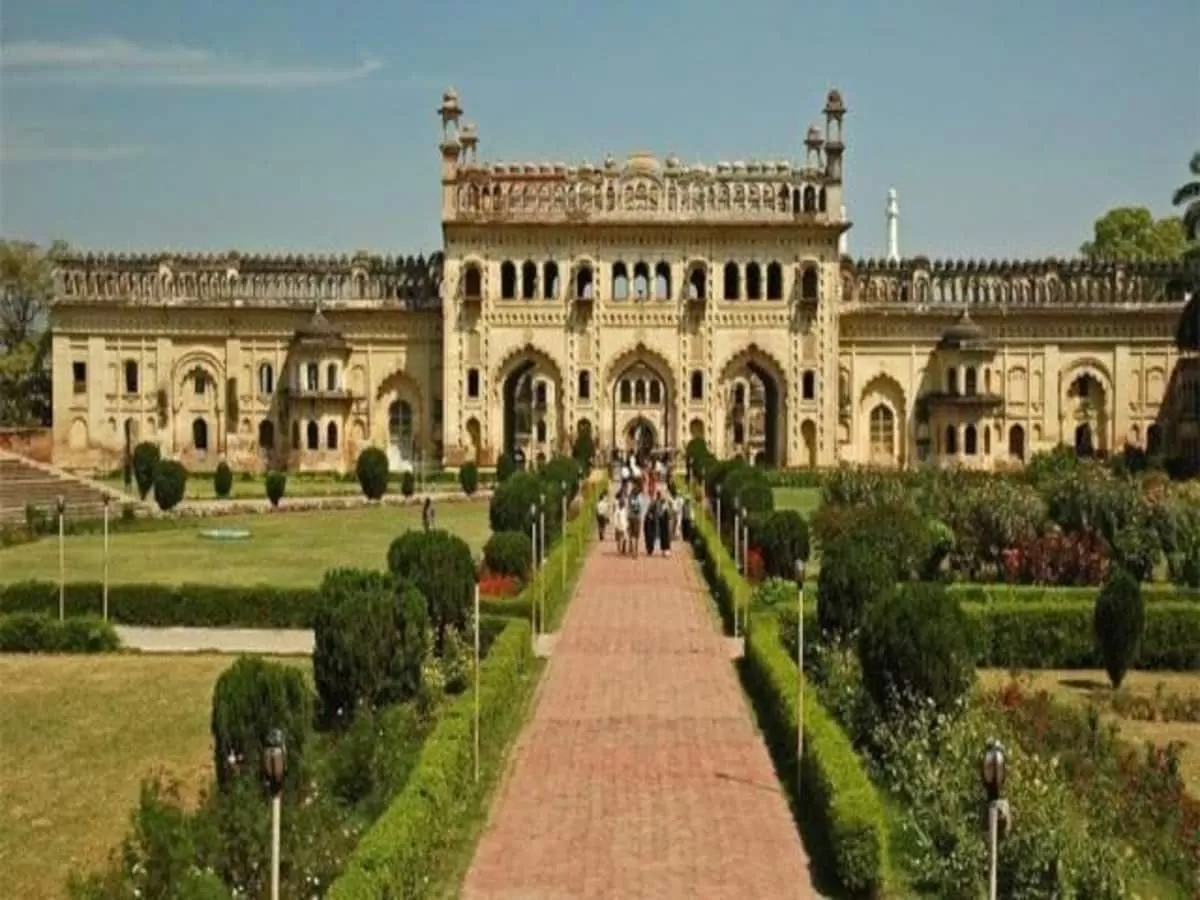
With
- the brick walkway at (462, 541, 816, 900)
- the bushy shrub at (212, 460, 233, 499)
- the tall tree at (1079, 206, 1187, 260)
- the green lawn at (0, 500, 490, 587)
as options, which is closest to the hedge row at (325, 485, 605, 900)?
the brick walkway at (462, 541, 816, 900)

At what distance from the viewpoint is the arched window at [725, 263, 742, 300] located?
46.7 metres

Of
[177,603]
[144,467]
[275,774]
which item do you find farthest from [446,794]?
[144,467]

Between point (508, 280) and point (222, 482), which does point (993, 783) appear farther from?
point (508, 280)

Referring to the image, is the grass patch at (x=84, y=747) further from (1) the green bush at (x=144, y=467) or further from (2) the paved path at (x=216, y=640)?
(1) the green bush at (x=144, y=467)

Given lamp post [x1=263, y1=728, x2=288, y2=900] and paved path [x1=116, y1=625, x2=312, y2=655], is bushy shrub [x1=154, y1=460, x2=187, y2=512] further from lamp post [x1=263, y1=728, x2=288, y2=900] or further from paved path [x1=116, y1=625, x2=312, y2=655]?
lamp post [x1=263, y1=728, x2=288, y2=900]

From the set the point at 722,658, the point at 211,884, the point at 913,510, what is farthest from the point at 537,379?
the point at 211,884

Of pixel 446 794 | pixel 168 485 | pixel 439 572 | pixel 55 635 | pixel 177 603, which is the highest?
pixel 168 485

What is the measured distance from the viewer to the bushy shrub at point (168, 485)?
103 ft

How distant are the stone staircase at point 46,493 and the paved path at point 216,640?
12.0 meters

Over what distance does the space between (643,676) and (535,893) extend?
6.54 meters

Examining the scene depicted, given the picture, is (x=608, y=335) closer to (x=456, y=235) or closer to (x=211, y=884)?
(x=456, y=235)

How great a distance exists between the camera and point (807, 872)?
9.41 meters

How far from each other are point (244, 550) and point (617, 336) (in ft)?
73.7

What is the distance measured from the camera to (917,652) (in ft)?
37.4
